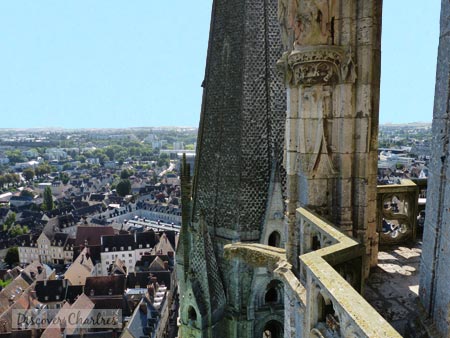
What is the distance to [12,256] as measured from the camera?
6444 cm

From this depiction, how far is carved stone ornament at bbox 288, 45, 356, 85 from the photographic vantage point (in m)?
6.27

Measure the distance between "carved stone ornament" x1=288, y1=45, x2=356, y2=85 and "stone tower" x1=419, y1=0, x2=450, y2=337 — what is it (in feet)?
Answer: 6.28

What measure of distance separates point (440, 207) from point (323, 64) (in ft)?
9.22

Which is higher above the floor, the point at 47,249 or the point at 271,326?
the point at 271,326

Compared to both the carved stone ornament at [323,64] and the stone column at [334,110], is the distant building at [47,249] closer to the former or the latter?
the stone column at [334,110]

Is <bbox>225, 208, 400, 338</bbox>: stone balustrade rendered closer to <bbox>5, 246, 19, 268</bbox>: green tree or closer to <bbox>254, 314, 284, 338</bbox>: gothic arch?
<bbox>254, 314, 284, 338</bbox>: gothic arch

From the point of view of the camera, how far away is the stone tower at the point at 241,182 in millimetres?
14570

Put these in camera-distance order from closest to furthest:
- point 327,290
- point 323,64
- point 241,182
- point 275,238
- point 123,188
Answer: point 327,290
point 323,64
point 241,182
point 275,238
point 123,188

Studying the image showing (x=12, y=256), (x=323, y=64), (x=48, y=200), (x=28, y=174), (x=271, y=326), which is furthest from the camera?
(x=28, y=174)

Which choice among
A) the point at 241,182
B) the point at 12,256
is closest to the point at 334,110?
the point at 241,182

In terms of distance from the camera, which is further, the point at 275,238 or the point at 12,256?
the point at 12,256

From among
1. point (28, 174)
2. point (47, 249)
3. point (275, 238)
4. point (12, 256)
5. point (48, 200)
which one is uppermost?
point (275, 238)

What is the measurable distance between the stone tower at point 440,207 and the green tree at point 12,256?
68896 millimetres

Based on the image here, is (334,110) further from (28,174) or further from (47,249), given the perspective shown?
(28,174)
